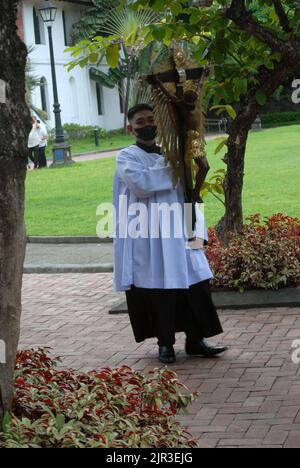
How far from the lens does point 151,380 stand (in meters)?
5.03

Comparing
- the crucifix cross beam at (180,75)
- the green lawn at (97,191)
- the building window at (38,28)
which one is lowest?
the green lawn at (97,191)

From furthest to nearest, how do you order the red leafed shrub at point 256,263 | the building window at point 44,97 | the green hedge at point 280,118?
the green hedge at point 280,118 → the building window at point 44,97 → the red leafed shrub at point 256,263

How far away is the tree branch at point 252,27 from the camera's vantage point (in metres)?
8.40

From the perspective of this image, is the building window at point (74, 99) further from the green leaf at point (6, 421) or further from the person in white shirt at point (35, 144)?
the green leaf at point (6, 421)

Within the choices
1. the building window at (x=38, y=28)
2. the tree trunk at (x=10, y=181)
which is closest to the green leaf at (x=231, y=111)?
the tree trunk at (x=10, y=181)

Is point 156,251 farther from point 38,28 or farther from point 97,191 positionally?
point 38,28

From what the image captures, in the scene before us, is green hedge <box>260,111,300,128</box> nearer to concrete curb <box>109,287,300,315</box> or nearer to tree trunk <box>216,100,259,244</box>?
tree trunk <box>216,100,259,244</box>

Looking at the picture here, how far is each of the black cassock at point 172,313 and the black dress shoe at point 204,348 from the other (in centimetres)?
6

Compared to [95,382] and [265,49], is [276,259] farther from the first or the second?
[95,382]

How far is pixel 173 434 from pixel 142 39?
18.0 ft

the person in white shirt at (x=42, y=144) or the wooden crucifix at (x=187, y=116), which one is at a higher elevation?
the wooden crucifix at (x=187, y=116)

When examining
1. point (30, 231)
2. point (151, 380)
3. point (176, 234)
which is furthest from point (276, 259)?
point (30, 231)

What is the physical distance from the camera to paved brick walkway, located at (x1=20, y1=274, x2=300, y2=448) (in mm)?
6094

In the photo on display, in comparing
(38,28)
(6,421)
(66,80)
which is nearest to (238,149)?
(6,421)
